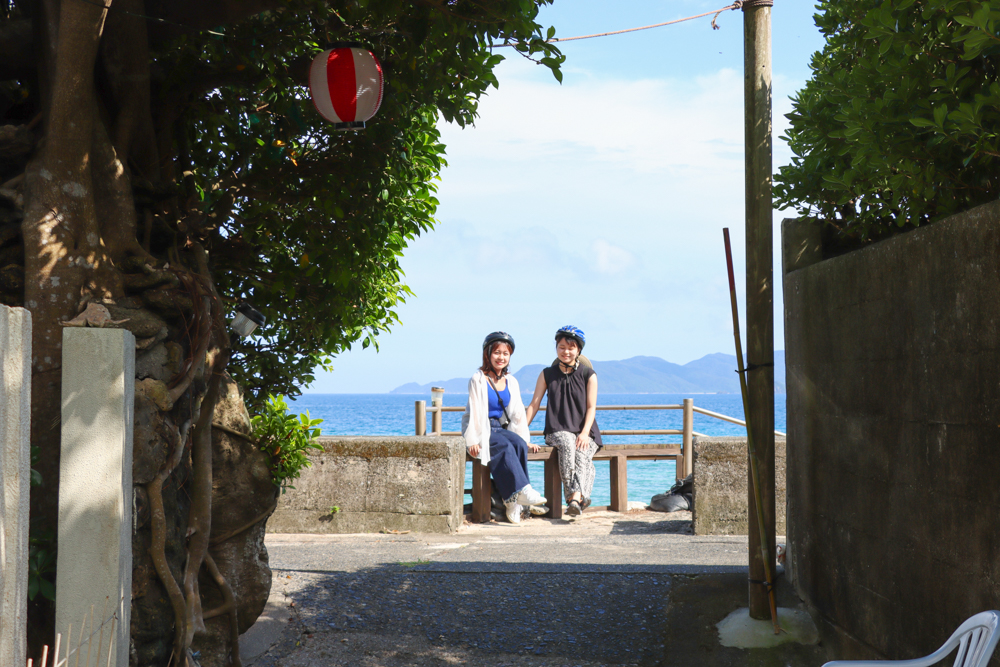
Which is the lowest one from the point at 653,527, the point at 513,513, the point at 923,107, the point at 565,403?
the point at 653,527

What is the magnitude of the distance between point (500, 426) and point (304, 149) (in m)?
4.40

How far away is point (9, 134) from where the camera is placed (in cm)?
374

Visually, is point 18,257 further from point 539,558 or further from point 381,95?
point 539,558

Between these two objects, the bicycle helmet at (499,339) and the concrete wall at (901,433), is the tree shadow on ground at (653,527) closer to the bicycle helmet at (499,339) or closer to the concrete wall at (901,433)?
the bicycle helmet at (499,339)

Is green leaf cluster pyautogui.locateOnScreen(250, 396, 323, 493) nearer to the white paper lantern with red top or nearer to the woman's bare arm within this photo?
the white paper lantern with red top

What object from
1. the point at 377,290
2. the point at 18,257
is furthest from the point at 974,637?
the point at 377,290

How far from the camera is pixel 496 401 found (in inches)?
350

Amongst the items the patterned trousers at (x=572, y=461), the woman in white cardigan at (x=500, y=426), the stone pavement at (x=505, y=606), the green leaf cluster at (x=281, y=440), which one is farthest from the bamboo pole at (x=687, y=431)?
the green leaf cluster at (x=281, y=440)

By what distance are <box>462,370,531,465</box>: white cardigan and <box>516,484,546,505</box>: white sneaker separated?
51cm

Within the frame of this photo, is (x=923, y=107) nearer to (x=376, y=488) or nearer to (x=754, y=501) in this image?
(x=754, y=501)

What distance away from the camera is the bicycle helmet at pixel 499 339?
902cm

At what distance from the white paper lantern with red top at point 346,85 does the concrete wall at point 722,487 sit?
4568mm

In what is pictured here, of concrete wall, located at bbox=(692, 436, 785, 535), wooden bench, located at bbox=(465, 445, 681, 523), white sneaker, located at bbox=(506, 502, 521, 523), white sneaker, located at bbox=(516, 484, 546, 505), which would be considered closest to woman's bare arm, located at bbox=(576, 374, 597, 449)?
wooden bench, located at bbox=(465, 445, 681, 523)

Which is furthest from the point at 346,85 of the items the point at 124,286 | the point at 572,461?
the point at 572,461
